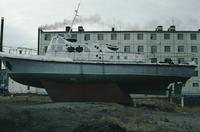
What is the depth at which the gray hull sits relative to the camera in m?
25.2

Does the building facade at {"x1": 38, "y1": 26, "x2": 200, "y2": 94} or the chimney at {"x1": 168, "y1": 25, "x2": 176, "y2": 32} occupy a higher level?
the chimney at {"x1": 168, "y1": 25, "x2": 176, "y2": 32}

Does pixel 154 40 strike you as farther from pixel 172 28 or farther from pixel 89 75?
pixel 89 75

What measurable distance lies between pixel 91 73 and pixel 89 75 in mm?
204

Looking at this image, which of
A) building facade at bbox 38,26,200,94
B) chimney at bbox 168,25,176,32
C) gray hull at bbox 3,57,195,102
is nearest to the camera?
gray hull at bbox 3,57,195,102

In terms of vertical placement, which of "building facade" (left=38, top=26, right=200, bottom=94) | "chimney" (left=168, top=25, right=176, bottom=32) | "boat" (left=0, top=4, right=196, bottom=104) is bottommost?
"boat" (left=0, top=4, right=196, bottom=104)

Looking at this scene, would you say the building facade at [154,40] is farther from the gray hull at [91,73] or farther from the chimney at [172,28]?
the gray hull at [91,73]

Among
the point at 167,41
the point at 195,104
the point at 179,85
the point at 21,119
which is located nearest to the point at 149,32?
the point at 167,41

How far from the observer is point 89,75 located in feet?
82.8

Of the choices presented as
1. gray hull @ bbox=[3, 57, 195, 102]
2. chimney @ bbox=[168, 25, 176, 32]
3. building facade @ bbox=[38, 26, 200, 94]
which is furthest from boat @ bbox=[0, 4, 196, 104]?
chimney @ bbox=[168, 25, 176, 32]

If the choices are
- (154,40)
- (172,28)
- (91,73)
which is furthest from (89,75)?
(172,28)

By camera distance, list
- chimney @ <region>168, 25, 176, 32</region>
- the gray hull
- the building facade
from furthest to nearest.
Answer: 1. chimney @ <region>168, 25, 176, 32</region>
2. the building facade
3. the gray hull

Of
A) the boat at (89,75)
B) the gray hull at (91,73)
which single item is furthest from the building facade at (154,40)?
the gray hull at (91,73)

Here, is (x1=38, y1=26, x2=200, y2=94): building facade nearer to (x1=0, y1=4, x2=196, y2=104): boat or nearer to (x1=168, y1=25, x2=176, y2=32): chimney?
(x1=168, y1=25, x2=176, y2=32): chimney

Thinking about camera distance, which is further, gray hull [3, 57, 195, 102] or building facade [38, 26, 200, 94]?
building facade [38, 26, 200, 94]
